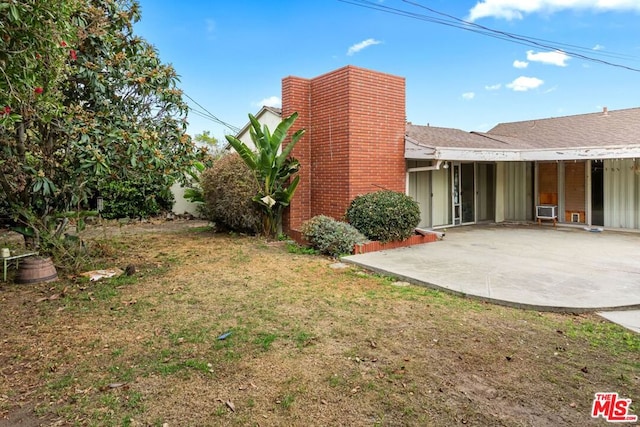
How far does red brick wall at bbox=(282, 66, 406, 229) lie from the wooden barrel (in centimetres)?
605

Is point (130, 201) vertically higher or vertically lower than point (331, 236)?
higher

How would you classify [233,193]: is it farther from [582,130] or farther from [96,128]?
[582,130]

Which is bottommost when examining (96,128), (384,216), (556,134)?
(384,216)

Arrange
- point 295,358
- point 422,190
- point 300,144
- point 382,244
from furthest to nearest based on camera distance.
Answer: point 422,190 → point 300,144 → point 382,244 → point 295,358

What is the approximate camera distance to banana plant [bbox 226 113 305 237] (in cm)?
1056

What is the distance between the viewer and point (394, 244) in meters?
9.78

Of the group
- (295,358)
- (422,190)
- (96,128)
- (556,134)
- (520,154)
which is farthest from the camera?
(556,134)

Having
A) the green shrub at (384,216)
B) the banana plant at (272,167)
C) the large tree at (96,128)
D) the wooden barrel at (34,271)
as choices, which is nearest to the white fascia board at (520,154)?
the green shrub at (384,216)

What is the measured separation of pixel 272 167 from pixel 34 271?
587cm

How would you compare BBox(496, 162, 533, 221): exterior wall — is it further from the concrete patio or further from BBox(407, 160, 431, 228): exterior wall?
BBox(407, 160, 431, 228): exterior wall

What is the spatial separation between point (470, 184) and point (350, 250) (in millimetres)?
7873

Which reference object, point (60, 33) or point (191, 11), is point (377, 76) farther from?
point (191, 11)

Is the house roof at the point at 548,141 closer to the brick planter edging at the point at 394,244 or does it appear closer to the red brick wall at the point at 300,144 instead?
the brick planter edging at the point at 394,244

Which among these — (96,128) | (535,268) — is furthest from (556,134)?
(96,128)
